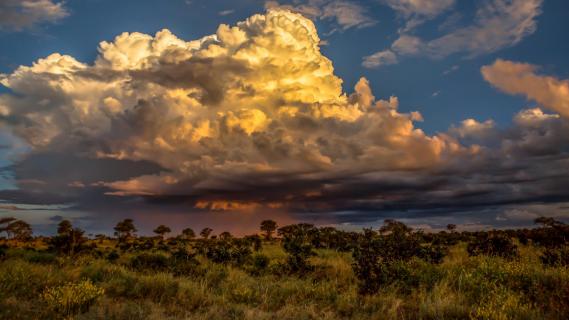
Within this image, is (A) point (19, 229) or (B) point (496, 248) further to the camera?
(A) point (19, 229)

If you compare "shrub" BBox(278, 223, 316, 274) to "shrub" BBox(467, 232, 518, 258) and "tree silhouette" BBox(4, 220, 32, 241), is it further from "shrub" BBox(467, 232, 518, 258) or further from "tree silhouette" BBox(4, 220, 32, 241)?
"tree silhouette" BBox(4, 220, 32, 241)

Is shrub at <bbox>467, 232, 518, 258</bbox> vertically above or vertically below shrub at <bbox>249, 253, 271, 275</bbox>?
above

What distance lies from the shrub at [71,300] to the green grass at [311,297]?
0.46 feet

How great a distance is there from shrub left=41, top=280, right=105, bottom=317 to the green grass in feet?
0.46

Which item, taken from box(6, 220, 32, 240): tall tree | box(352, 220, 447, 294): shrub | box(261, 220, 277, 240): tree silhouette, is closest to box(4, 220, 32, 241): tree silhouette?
box(6, 220, 32, 240): tall tree

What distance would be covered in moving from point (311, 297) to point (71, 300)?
594cm

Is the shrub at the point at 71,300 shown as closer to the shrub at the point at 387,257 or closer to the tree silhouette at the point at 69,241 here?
the shrub at the point at 387,257

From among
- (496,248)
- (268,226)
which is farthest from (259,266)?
(268,226)

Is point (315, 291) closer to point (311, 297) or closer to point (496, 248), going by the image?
point (311, 297)

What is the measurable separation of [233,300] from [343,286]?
3610mm

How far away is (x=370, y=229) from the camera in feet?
56.6

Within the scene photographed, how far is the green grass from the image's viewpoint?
31.1 ft

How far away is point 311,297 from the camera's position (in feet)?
38.8

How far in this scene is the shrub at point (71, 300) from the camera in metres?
9.63
